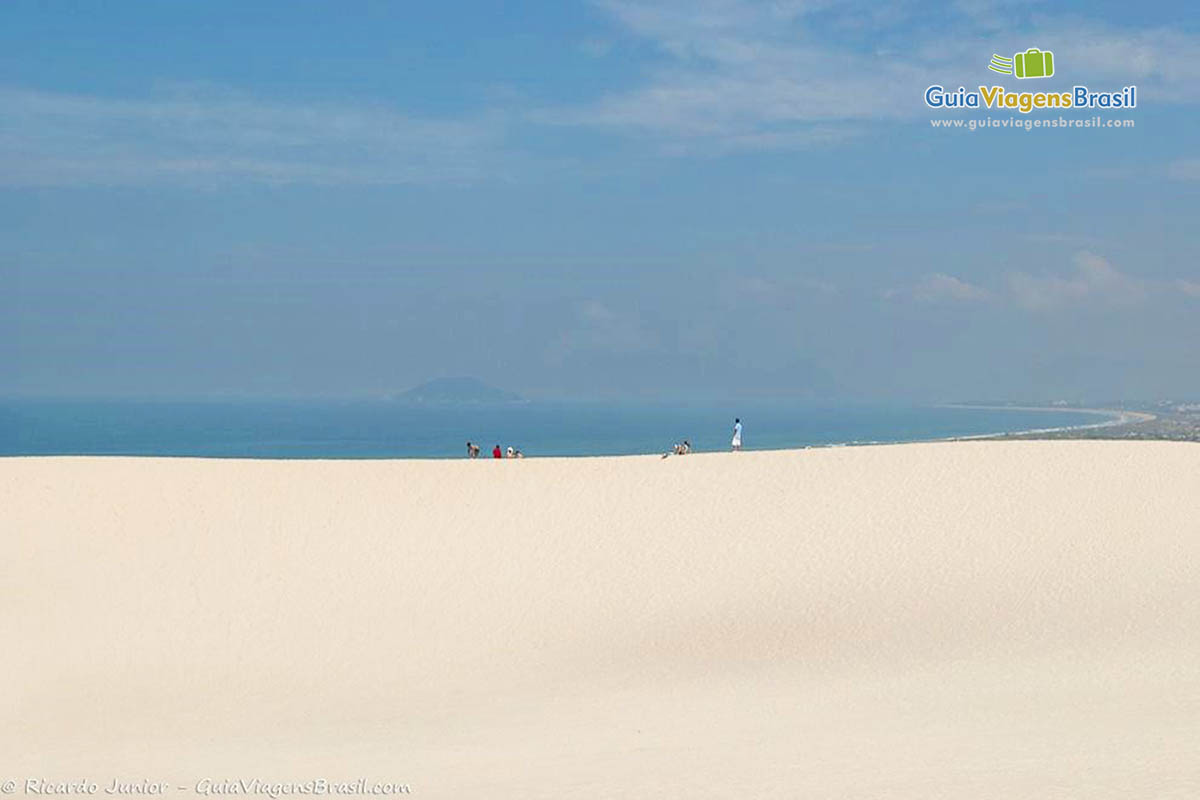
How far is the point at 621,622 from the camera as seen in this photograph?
19.1 metres

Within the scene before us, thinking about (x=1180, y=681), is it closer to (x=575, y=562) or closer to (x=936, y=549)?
(x=936, y=549)

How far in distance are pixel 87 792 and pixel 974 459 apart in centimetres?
1845

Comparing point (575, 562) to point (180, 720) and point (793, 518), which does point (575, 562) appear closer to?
point (793, 518)

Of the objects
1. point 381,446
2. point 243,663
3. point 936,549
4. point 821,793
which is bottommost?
point 821,793

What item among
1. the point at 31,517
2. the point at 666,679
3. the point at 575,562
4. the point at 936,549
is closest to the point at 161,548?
the point at 31,517

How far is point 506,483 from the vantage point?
25.5 meters

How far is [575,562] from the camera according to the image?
2178cm

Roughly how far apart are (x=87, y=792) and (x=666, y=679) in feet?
23.7

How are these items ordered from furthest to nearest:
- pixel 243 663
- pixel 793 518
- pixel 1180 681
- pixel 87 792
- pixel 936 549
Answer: pixel 793 518
pixel 936 549
pixel 243 663
pixel 1180 681
pixel 87 792

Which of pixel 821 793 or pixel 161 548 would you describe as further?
pixel 161 548

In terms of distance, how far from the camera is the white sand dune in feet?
41.0

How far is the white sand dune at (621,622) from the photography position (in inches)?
492

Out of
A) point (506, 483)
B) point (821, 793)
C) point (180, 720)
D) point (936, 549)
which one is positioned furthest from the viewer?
point (506, 483)

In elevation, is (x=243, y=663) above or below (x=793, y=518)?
below
